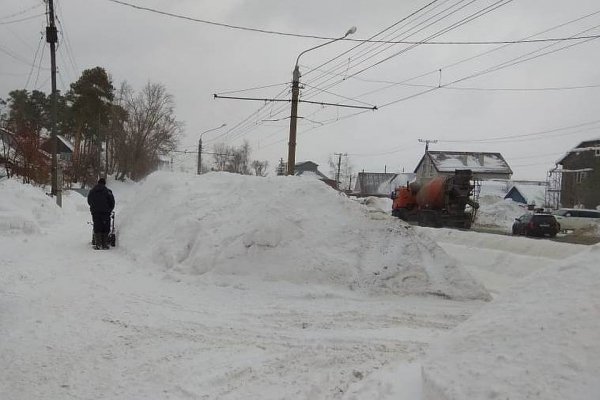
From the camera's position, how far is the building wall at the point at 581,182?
1853 inches

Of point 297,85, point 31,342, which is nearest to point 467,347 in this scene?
point 31,342

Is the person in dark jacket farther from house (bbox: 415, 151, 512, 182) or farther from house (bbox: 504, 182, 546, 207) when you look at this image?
house (bbox: 504, 182, 546, 207)

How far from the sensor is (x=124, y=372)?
189 inches

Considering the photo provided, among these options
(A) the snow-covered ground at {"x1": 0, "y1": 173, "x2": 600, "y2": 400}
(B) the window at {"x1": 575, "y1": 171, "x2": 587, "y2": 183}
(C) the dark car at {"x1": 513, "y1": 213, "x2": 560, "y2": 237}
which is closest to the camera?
(A) the snow-covered ground at {"x1": 0, "y1": 173, "x2": 600, "y2": 400}

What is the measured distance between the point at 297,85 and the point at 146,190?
9.58 m

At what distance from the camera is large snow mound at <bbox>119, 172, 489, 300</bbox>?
8492mm

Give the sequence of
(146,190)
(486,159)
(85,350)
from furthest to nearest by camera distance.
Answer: (486,159), (146,190), (85,350)

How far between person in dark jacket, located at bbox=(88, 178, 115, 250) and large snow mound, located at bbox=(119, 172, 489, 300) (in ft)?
4.38

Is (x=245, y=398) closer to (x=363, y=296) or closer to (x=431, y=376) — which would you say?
(x=431, y=376)

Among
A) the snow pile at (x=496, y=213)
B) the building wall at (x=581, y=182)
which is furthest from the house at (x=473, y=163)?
the snow pile at (x=496, y=213)

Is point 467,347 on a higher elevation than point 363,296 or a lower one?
higher

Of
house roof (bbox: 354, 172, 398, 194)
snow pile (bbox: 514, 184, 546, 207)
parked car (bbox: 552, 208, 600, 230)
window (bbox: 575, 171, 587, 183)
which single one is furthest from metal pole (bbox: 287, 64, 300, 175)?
house roof (bbox: 354, 172, 398, 194)

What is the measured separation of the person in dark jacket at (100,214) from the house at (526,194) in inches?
2491

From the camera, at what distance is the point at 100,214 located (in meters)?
12.2
